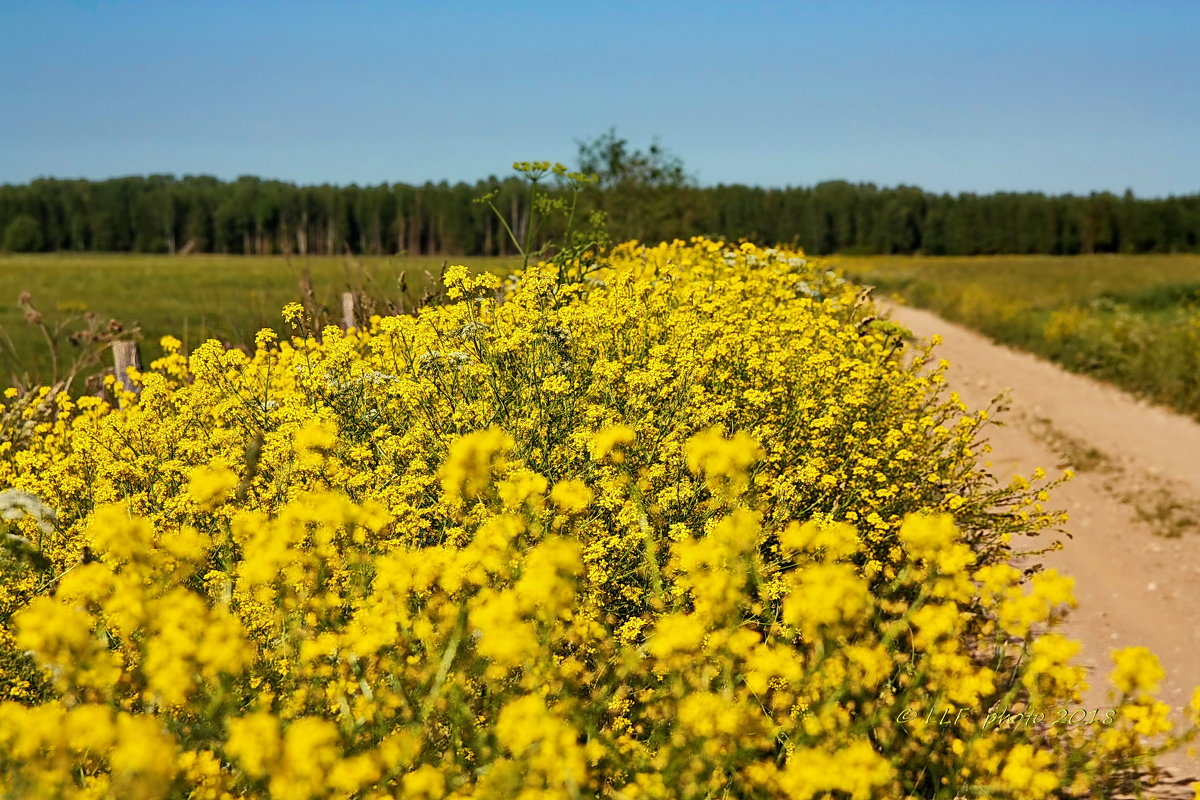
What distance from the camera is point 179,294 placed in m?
31.0

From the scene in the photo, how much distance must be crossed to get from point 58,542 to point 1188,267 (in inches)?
2268

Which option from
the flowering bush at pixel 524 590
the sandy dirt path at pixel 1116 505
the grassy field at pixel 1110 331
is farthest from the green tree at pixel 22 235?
the flowering bush at pixel 524 590

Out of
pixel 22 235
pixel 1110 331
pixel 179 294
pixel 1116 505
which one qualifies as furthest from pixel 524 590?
pixel 22 235

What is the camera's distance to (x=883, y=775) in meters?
1.91

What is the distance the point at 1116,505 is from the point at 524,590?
778 centimetres

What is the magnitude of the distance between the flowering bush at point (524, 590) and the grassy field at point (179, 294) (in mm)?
2947

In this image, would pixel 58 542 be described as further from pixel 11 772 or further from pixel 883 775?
pixel 883 775

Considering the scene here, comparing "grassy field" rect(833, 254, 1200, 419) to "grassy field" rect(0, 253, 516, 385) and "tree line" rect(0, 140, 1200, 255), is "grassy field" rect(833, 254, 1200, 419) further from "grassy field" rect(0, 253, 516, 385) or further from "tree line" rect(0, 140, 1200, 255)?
"tree line" rect(0, 140, 1200, 255)

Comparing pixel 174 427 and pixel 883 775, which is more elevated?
pixel 174 427

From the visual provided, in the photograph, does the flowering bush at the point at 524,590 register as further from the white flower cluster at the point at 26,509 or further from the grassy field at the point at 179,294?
the grassy field at the point at 179,294

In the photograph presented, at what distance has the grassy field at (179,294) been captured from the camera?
7852 millimetres

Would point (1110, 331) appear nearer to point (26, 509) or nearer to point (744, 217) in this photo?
point (26, 509)

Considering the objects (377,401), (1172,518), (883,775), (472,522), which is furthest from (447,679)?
(1172,518)

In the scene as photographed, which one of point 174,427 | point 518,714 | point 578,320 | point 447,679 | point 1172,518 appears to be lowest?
point 1172,518
